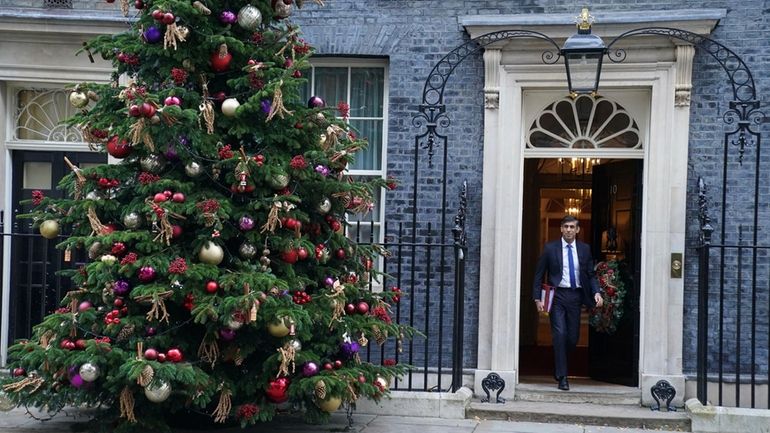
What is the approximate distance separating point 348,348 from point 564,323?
2.98 meters

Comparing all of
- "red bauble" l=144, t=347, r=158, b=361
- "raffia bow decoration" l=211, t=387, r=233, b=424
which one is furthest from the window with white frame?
"red bauble" l=144, t=347, r=158, b=361

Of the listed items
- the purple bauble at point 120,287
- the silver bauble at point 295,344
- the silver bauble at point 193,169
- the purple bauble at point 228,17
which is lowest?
the silver bauble at point 295,344

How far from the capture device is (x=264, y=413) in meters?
8.12

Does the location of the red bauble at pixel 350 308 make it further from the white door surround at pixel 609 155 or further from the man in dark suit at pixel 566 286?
the man in dark suit at pixel 566 286

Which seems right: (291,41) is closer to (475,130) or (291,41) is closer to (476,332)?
(475,130)

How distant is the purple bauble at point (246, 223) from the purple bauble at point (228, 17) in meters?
1.61

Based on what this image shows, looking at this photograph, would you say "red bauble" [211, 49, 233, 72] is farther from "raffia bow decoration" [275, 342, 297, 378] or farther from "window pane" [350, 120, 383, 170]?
"window pane" [350, 120, 383, 170]

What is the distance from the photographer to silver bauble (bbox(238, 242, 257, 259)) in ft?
26.6

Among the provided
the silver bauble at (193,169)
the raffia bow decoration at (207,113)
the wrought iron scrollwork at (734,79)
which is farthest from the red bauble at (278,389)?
the wrought iron scrollwork at (734,79)

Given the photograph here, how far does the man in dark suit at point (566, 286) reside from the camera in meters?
10.6

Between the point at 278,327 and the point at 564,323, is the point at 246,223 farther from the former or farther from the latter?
the point at 564,323

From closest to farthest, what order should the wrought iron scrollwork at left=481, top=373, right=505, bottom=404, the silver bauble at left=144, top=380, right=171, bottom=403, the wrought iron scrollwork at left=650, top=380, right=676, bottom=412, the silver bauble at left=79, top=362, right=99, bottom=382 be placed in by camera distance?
the silver bauble at left=144, top=380, right=171, bottom=403 < the silver bauble at left=79, top=362, right=99, bottom=382 < the wrought iron scrollwork at left=650, top=380, right=676, bottom=412 < the wrought iron scrollwork at left=481, top=373, right=505, bottom=404

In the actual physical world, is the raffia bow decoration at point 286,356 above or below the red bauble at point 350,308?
below

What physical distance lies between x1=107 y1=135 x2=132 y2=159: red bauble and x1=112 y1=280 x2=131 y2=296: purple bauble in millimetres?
1050
